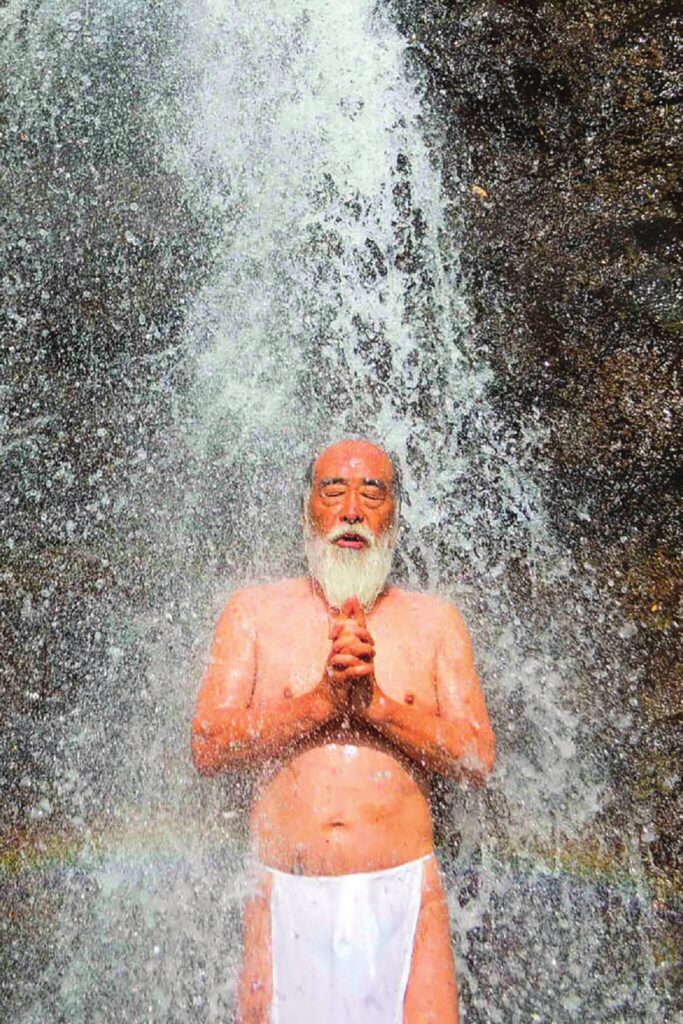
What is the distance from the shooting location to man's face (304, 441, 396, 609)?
13.0 ft

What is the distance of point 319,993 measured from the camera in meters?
3.28

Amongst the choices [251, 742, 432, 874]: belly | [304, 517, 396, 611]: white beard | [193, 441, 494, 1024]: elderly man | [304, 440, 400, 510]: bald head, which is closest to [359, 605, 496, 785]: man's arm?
[193, 441, 494, 1024]: elderly man

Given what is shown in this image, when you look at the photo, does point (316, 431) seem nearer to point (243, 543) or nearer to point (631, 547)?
point (243, 543)

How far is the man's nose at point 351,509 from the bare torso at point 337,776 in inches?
13.7

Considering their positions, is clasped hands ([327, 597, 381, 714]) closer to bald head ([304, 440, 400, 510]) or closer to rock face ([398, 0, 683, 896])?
bald head ([304, 440, 400, 510])

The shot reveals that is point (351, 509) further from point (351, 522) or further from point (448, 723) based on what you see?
point (448, 723)

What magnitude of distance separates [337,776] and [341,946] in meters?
0.50

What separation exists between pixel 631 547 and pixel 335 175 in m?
2.61

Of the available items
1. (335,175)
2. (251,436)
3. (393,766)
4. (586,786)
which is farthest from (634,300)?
(393,766)

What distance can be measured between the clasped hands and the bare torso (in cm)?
22

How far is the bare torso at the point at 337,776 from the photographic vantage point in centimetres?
341

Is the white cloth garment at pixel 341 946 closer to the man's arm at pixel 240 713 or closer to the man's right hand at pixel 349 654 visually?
the man's arm at pixel 240 713

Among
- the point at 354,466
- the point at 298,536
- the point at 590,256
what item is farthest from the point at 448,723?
the point at 590,256

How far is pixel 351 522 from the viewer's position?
393cm
